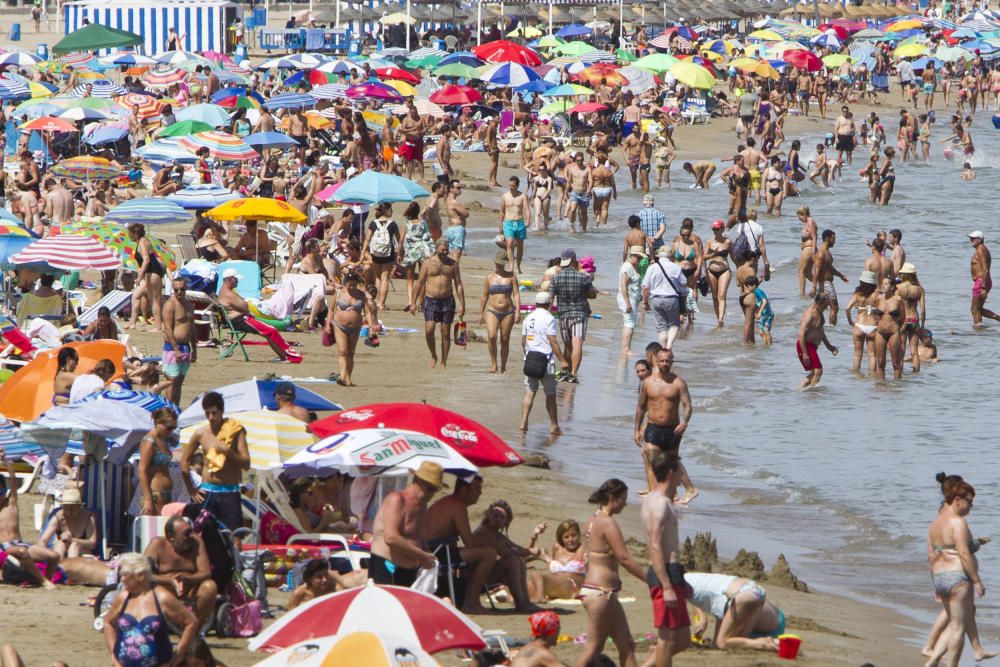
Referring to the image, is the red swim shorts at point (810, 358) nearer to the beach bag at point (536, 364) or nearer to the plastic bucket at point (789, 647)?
the beach bag at point (536, 364)

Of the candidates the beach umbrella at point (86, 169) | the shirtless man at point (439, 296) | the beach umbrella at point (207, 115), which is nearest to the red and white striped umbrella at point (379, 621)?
the shirtless man at point (439, 296)

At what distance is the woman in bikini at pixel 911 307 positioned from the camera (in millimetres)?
16078

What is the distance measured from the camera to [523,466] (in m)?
12.1

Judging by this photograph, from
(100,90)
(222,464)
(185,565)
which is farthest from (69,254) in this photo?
(100,90)

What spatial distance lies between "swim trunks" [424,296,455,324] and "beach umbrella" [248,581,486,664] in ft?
26.9

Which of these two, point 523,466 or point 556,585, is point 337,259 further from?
point 556,585

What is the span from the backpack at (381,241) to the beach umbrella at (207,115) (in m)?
9.86

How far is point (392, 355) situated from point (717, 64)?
3634cm

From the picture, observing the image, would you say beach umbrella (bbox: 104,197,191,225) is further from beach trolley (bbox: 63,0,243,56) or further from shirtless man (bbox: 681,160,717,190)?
beach trolley (bbox: 63,0,243,56)

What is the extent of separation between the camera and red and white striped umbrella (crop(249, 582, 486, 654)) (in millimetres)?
5996

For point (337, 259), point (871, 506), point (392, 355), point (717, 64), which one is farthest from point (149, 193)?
point (717, 64)

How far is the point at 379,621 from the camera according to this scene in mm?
6055

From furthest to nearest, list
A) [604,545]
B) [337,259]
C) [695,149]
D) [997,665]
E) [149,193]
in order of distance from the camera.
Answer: [695,149] < [149,193] < [337,259] < [997,665] < [604,545]

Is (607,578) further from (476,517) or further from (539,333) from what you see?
(539,333)
